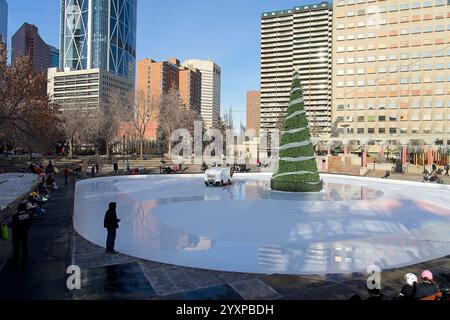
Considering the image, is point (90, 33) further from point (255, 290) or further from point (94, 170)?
point (255, 290)

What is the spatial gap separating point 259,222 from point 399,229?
4896mm

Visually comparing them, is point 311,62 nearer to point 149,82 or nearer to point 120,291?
point 149,82

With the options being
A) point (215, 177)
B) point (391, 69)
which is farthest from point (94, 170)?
point (391, 69)

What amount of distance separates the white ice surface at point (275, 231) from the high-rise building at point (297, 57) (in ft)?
413

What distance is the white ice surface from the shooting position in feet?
27.2

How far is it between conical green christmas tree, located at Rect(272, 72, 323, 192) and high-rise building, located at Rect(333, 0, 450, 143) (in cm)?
6408

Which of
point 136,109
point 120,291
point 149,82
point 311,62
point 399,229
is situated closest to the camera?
point 120,291

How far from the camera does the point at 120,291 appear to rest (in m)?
6.10

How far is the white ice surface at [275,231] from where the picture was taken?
8297 millimetres

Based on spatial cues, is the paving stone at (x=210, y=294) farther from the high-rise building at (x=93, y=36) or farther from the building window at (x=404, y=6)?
the high-rise building at (x=93, y=36)

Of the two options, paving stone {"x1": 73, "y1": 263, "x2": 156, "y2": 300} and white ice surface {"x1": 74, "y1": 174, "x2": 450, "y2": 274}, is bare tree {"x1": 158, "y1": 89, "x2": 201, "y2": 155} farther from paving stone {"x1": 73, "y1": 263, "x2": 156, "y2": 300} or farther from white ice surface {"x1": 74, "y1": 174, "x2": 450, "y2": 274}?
paving stone {"x1": 73, "y1": 263, "x2": 156, "y2": 300}

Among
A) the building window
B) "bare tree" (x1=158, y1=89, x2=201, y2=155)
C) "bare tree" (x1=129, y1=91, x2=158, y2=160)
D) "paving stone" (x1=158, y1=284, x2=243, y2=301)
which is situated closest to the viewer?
"paving stone" (x1=158, y1=284, x2=243, y2=301)

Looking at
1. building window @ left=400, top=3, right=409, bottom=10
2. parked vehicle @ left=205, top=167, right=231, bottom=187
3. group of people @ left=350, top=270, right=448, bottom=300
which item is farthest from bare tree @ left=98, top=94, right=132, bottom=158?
building window @ left=400, top=3, right=409, bottom=10
